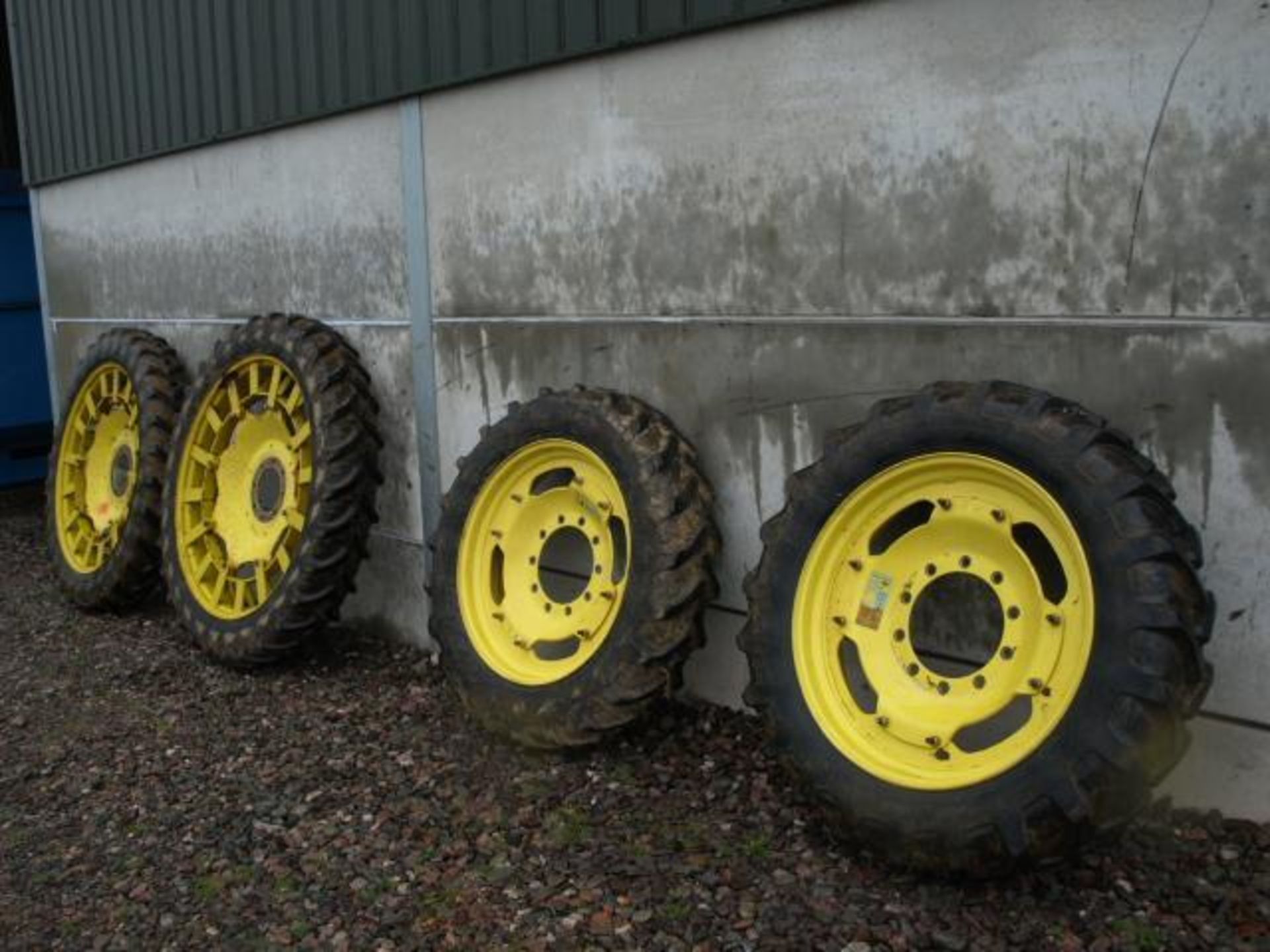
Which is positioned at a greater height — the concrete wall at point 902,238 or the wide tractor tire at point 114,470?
the concrete wall at point 902,238

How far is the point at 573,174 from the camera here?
14.2 ft

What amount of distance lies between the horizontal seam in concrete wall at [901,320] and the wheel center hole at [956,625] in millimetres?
717

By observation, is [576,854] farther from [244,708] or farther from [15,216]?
[15,216]

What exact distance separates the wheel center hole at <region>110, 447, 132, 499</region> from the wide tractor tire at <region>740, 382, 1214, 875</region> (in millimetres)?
4488

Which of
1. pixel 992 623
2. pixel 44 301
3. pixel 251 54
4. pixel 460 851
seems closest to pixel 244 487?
pixel 251 54

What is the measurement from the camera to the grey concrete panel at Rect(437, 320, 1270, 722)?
292 cm

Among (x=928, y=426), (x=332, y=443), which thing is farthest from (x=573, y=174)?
(x=928, y=426)

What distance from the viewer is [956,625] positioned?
3.44 m

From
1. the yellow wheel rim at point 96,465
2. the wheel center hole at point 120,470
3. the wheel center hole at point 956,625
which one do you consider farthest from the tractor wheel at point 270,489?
the wheel center hole at point 956,625

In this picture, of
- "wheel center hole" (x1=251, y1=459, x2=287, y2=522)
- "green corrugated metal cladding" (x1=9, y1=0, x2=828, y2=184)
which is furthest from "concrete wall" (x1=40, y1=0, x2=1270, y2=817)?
"wheel center hole" (x1=251, y1=459, x2=287, y2=522)

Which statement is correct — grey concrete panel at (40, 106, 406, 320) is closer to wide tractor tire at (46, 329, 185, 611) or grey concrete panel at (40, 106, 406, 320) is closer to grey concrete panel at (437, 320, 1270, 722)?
wide tractor tire at (46, 329, 185, 611)

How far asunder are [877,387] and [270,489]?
3.08 metres

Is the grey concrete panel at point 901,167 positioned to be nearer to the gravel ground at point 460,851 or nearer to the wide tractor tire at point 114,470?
the gravel ground at point 460,851

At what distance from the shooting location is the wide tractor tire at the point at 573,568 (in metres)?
3.69
